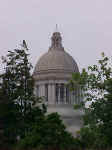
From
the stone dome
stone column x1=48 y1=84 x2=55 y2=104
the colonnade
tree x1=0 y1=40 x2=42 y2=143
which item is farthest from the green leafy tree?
the stone dome

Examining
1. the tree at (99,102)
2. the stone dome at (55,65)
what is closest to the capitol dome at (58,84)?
the stone dome at (55,65)

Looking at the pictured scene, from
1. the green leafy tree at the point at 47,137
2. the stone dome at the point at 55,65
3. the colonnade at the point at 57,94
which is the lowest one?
the green leafy tree at the point at 47,137

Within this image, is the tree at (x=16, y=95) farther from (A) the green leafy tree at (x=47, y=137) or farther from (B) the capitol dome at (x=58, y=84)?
(B) the capitol dome at (x=58, y=84)

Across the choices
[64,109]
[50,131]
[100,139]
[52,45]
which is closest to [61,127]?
[50,131]

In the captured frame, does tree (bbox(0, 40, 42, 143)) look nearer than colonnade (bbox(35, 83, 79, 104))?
Yes

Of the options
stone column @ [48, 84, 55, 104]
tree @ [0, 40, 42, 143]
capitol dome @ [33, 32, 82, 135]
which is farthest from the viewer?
stone column @ [48, 84, 55, 104]

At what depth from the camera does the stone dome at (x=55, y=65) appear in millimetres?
64188

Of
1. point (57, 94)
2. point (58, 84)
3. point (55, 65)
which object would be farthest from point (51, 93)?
point (55, 65)

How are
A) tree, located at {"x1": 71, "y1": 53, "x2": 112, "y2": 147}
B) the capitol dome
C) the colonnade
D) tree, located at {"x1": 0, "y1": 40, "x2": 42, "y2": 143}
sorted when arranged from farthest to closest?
the colonnade
the capitol dome
tree, located at {"x1": 0, "y1": 40, "x2": 42, "y2": 143}
tree, located at {"x1": 71, "y1": 53, "x2": 112, "y2": 147}

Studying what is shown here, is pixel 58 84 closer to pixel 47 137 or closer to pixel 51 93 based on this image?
pixel 51 93

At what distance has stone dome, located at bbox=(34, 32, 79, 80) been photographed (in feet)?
211

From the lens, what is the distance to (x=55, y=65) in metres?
64.9

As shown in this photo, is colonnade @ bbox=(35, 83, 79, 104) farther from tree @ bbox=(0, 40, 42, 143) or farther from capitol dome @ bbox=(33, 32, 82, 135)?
tree @ bbox=(0, 40, 42, 143)

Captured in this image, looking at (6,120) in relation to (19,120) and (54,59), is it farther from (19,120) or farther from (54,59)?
(54,59)
